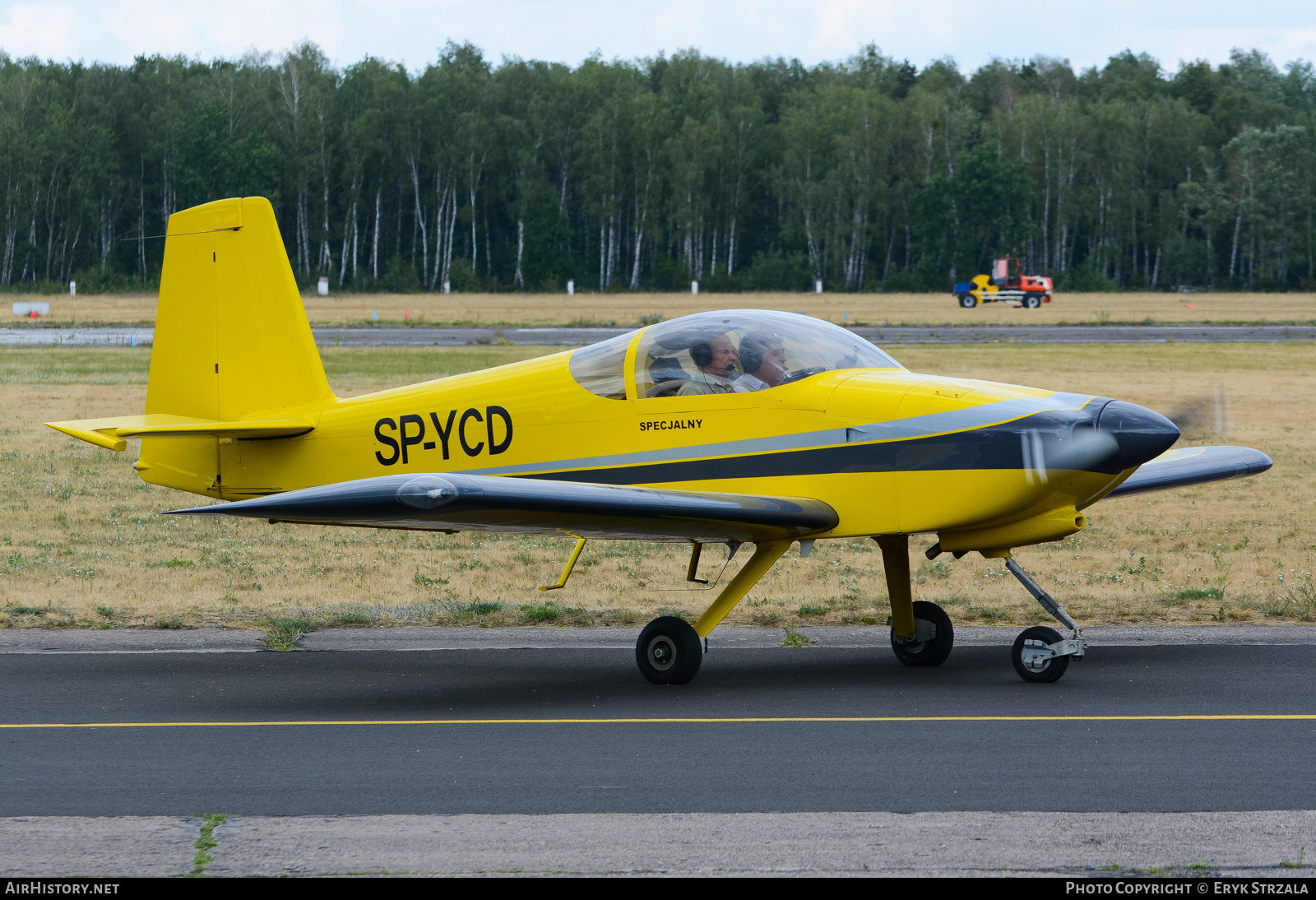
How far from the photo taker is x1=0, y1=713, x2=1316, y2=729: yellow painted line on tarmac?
7.30 metres

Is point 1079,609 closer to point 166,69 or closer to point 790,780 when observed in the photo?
point 790,780

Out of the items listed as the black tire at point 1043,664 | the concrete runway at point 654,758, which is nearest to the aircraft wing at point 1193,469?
the concrete runway at point 654,758

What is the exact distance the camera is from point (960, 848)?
5.20m

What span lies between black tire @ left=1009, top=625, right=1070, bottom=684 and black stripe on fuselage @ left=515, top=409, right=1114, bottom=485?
1240 millimetres

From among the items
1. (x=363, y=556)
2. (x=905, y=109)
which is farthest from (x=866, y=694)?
(x=905, y=109)

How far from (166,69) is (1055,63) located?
81.4 metres

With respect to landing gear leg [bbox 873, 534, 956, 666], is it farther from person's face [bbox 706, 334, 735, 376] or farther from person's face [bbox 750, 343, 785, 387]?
person's face [bbox 706, 334, 735, 376]

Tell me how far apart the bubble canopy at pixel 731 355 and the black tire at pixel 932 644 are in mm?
1667

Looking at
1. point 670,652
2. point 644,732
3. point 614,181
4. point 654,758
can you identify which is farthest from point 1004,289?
point 654,758

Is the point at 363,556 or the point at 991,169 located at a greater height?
the point at 991,169

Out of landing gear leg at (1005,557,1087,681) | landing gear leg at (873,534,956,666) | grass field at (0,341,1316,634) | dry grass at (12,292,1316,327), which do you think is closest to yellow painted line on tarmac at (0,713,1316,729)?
landing gear leg at (1005,557,1087,681)

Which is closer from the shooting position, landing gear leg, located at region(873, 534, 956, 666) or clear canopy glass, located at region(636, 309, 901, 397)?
clear canopy glass, located at region(636, 309, 901, 397)

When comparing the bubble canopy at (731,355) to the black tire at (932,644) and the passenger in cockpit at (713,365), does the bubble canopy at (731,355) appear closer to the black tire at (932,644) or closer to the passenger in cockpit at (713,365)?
the passenger in cockpit at (713,365)

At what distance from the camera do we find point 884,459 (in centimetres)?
796
